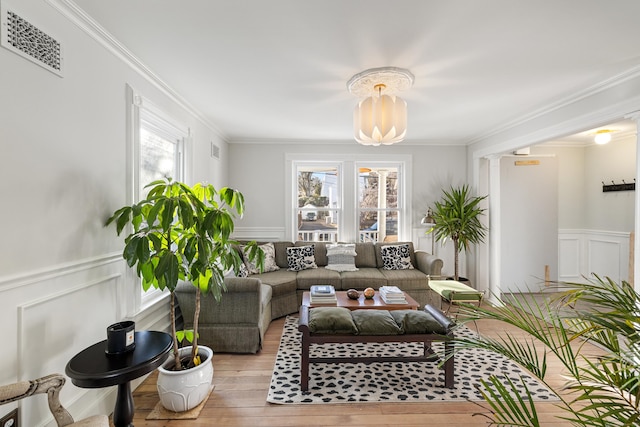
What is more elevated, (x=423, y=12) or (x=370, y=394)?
(x=423, y=12)

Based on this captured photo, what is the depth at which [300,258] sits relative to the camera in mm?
4398

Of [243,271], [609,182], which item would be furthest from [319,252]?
[609,182]

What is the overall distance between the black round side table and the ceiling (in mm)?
1930

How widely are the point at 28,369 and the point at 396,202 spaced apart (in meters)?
4.72

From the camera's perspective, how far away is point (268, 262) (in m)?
4.24

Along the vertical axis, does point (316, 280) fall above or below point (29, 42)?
below

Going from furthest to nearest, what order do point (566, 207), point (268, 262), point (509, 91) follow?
1. point (566, 207)
2. point (268, 262)
3. point (509, 91)

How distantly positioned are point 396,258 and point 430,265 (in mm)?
Result: 513

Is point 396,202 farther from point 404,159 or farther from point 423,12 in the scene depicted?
point 423,12

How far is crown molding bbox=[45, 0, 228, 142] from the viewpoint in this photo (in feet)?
5.65

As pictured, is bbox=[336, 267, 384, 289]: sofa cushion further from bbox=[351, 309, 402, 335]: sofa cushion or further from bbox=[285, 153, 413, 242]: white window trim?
bbox=[351, 309, 402, 335]: sofa cushion

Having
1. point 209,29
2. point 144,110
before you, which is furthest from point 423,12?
point 144,110

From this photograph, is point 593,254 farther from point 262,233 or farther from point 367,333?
point 262,233

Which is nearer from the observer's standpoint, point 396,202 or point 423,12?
point 423,12
